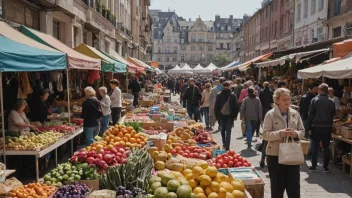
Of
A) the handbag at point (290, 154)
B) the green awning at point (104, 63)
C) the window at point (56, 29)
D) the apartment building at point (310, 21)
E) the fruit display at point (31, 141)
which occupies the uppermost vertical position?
the apartment building at point (310, 21)

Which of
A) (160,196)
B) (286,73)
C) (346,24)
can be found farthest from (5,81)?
(346,24)


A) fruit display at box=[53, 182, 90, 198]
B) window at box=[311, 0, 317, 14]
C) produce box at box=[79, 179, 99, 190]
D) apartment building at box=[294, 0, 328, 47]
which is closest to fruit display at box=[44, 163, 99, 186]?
produce box at box=[79, 179, 99, 190]

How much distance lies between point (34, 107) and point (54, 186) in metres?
4.67

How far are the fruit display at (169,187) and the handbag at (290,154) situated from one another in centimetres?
140

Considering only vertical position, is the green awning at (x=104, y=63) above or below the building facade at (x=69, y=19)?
below

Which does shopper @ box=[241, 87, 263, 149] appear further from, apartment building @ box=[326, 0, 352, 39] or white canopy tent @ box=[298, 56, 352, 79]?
apartment building @ box=[326, 0, 352, 39]

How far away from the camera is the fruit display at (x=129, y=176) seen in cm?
430

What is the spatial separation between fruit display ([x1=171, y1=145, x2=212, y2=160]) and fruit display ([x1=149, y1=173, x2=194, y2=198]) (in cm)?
164

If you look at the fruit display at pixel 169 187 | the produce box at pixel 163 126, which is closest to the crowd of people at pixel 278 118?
the produce box at pixel 163 126

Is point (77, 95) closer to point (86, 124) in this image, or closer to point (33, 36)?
point (33, 36)

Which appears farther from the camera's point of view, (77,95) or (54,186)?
(77,95)

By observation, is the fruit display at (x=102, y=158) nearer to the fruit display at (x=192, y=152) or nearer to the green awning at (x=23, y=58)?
the fruit display at (x=192, y=152)

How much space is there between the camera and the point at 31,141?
271 inches

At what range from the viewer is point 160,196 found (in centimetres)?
396
